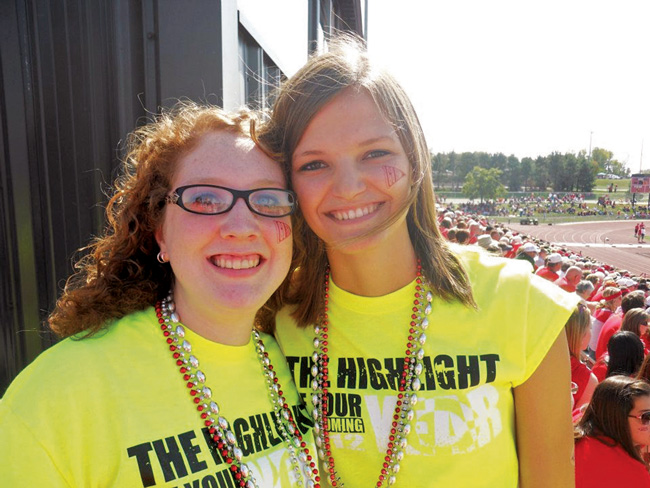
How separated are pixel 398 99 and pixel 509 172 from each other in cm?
10527

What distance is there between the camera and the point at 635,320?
606cm

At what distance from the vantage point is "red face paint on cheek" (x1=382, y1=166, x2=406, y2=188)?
68.6 inches

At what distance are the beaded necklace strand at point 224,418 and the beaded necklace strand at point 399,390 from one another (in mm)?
91

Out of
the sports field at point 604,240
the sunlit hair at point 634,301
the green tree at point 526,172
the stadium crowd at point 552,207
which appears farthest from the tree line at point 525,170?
the sunlit hair at point 634,301

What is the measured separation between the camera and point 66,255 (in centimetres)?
230

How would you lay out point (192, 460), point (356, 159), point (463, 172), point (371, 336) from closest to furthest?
point (192, 460), point (356, 159), point (371, 336), point (463, 172)

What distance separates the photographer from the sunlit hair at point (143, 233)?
1583 mm

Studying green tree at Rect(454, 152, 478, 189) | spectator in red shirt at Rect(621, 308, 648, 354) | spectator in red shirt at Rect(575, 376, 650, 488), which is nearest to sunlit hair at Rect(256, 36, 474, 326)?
spectator in red shirt at Rect(575, 376, 650, 488)

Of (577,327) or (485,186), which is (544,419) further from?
(485,186)

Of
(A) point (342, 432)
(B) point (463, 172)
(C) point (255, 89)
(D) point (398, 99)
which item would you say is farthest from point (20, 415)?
(B) point (463, 172)

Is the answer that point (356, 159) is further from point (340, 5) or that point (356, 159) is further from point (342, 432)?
point (340, 5)

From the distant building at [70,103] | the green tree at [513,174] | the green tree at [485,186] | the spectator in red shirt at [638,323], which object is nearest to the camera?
the distant building at [70,103]

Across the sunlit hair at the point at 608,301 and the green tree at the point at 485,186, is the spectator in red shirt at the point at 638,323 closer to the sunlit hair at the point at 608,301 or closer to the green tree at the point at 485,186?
the sunlit hair at the point at 608,301

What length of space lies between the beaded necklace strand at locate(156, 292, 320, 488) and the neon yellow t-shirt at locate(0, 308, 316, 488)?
21 mm
